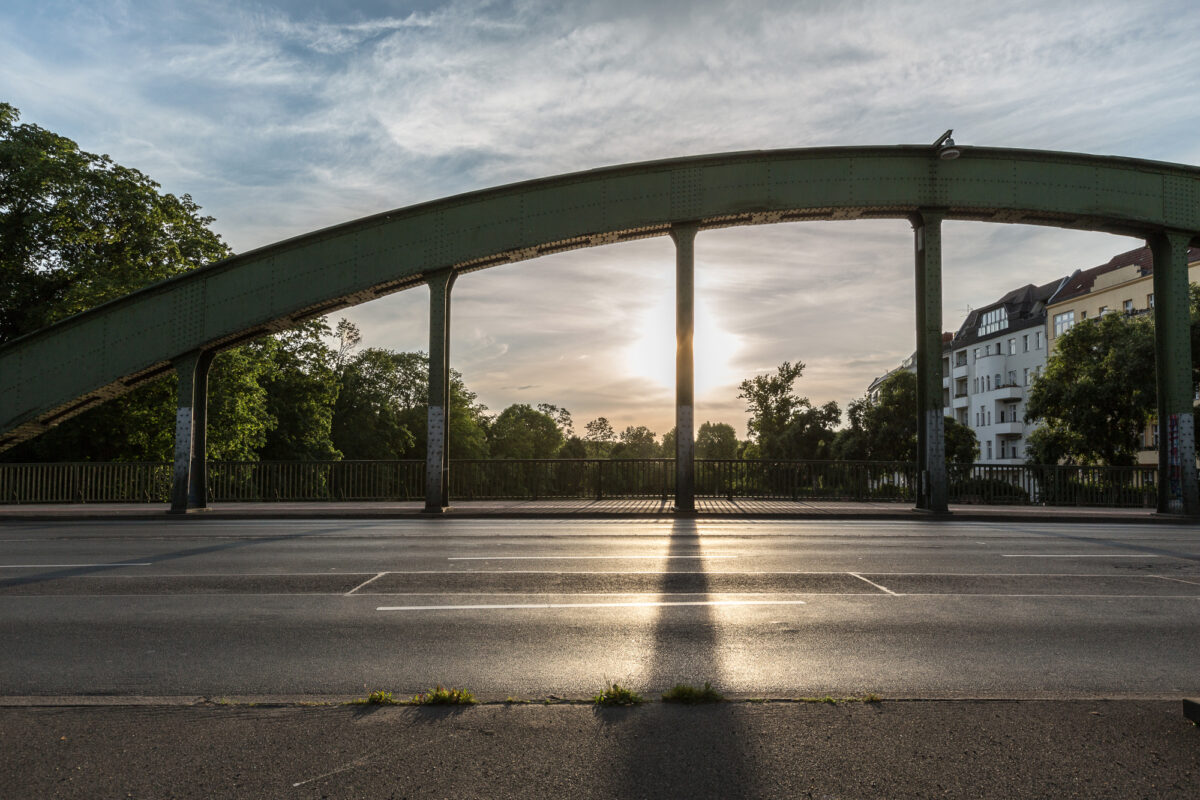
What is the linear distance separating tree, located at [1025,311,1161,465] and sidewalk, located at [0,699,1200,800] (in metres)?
44.0

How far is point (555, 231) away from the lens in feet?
70.4

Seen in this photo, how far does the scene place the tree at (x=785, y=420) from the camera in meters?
77.2

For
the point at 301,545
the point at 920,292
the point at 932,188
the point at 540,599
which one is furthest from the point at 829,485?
the point at 540,599

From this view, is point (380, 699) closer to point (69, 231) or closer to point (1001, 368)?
point (69, 231)

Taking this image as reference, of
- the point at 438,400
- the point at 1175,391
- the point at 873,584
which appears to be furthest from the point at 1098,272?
the point at 873,584

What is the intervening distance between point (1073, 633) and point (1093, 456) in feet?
146

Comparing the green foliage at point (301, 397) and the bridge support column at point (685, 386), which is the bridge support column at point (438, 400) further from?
the green foliage at point (301, 397)

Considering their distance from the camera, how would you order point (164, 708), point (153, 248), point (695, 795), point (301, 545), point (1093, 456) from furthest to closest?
point (1093, 456)
point (153, 248)
point (301, 545)
point (164, 708)
point (695, 795)

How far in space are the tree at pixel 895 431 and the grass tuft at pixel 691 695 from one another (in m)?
61.7

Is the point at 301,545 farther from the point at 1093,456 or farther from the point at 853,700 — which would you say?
the point at 1093,456

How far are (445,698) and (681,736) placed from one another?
134cm

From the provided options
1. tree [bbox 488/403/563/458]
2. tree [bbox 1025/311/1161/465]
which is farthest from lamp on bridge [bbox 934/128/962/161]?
tree [bbox 488/403/563/458]

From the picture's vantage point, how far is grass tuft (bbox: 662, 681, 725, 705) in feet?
15.1

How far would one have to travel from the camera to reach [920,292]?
21.4 metres
